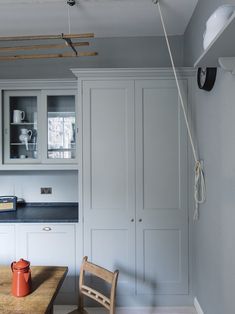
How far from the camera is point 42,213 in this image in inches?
102

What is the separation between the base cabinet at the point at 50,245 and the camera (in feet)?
7.67

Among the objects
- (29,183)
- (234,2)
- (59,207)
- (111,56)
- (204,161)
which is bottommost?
(59,207)

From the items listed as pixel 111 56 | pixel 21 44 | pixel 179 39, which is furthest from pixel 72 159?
pixel 179 39

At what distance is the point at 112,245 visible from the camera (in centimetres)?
231

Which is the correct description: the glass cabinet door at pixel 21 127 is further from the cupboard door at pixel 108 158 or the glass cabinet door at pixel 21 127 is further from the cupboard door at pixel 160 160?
the cupboard door at pixel 160 160

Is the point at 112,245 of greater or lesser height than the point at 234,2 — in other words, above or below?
below

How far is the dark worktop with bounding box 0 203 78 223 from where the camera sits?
2346 millimetres

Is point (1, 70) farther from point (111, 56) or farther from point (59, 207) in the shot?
point (59, 207)

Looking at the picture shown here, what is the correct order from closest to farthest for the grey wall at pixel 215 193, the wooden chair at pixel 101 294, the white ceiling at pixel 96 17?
the wooden chair at pixel 101 294 → the grey wall at pixel 215 193 → the white ceiling at pixel 96 17

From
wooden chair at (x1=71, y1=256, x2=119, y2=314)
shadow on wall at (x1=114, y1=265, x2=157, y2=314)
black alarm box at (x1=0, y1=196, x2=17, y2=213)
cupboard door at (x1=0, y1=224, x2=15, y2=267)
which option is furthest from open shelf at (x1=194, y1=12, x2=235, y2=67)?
black alarm box at (x1=0, y1=196, x2=17, y2=213)

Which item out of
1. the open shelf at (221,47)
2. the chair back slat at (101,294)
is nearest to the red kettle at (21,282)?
the chair back slat at (101,294)

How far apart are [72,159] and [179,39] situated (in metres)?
1.64

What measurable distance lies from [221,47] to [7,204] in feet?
7.71

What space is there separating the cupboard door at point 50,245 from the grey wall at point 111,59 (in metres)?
1.57
